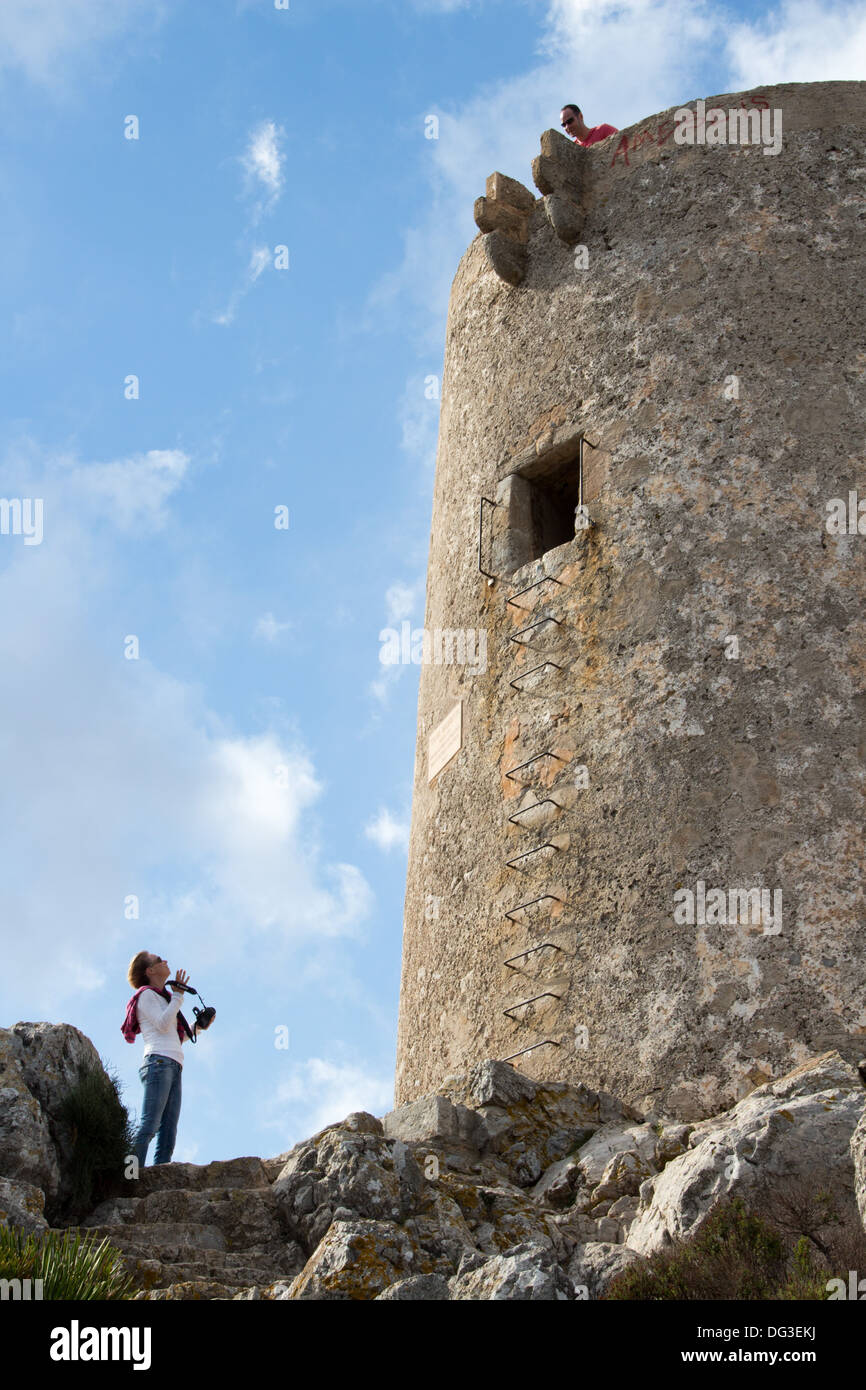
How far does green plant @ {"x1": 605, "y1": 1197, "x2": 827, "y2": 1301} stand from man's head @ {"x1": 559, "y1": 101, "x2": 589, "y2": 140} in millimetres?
8013

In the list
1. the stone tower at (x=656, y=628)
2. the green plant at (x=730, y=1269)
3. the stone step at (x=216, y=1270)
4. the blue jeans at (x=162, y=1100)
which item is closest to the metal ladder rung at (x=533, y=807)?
the stone tower at (x=656, y=628)

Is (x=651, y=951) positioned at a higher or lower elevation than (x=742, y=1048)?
higher

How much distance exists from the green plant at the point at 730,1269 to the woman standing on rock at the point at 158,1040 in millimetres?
2749

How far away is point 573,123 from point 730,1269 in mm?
8482

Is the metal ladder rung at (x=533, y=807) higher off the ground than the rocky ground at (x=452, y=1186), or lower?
higher

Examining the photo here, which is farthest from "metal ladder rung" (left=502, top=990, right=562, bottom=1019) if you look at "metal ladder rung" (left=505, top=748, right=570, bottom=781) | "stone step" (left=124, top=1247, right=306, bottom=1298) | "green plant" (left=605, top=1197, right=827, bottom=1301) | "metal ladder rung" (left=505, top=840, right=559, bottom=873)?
"green plant" (left=605, top=1197, right=827, bottom=1301)

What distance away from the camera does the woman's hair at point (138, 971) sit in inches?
297

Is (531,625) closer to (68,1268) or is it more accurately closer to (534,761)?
(534,761)

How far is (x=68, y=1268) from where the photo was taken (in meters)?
4.43

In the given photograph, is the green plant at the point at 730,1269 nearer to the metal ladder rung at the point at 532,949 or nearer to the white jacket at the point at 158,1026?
the white jacket at the point at 158,1026
